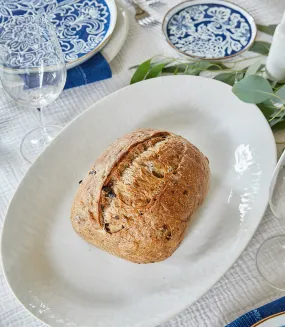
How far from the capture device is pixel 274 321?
0.73m

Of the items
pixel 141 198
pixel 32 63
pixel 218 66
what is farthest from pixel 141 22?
pixel 141 198

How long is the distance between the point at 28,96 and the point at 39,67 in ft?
0.26

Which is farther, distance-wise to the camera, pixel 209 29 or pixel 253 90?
pixel 209 29

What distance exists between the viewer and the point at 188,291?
31.2 inches

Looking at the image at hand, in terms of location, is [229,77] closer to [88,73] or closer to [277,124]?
[277,124]

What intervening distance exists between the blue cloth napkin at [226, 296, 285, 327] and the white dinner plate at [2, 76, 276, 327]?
0.25 feet

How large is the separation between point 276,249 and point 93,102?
58cm

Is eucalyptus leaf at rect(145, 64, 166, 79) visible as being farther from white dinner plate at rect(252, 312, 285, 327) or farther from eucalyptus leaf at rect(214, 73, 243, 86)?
white dinner plate at rect(252, 312, 285, 327)

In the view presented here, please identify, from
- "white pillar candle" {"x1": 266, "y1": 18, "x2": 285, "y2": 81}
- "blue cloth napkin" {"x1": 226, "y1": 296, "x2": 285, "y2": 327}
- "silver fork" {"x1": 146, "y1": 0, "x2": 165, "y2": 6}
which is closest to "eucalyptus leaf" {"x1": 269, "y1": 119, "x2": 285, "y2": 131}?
"white pillar candle" {"x1": 266, "y1": 18, "x2": 285, "y2": 81}

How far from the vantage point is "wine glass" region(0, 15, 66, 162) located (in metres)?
1.00

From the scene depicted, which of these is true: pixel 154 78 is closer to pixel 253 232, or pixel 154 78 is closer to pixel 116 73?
pixel 116 73

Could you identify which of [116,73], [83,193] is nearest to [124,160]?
[83,193]

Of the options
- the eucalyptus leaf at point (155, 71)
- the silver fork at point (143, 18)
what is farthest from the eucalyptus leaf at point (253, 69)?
the silver fork at point (143, 18)

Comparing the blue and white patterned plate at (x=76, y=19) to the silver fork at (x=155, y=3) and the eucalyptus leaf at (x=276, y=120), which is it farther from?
the eucalyptus leaf at (x=276, y=120)
